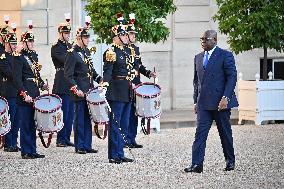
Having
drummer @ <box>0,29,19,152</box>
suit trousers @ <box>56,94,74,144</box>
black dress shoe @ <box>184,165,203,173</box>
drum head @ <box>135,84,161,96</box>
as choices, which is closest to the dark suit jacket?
black dress shoe @ <box>184,165,203,173</box>

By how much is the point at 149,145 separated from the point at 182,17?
9159mm

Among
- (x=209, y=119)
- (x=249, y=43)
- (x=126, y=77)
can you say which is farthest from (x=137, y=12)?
(x=209, y=119)

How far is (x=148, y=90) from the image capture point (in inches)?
781

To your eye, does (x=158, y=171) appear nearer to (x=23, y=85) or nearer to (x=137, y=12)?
(x=23, y=85)

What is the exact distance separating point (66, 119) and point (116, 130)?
3263 mm

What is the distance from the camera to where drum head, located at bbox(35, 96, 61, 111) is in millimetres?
18969

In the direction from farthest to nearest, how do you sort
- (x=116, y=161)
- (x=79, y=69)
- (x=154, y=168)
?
(x=79, y=69), (x=116, y=161), (x=154, y=168)

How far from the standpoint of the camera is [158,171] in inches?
667

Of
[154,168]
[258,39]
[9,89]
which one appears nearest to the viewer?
[154,168]

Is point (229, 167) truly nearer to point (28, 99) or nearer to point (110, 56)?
point (110, 56)

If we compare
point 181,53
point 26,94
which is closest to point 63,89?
point 26,94

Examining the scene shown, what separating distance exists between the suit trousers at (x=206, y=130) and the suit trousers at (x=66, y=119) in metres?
4.47

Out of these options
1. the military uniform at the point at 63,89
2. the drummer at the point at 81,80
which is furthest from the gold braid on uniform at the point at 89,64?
the military uniform at the point at 63,89

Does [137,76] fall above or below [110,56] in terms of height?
below
